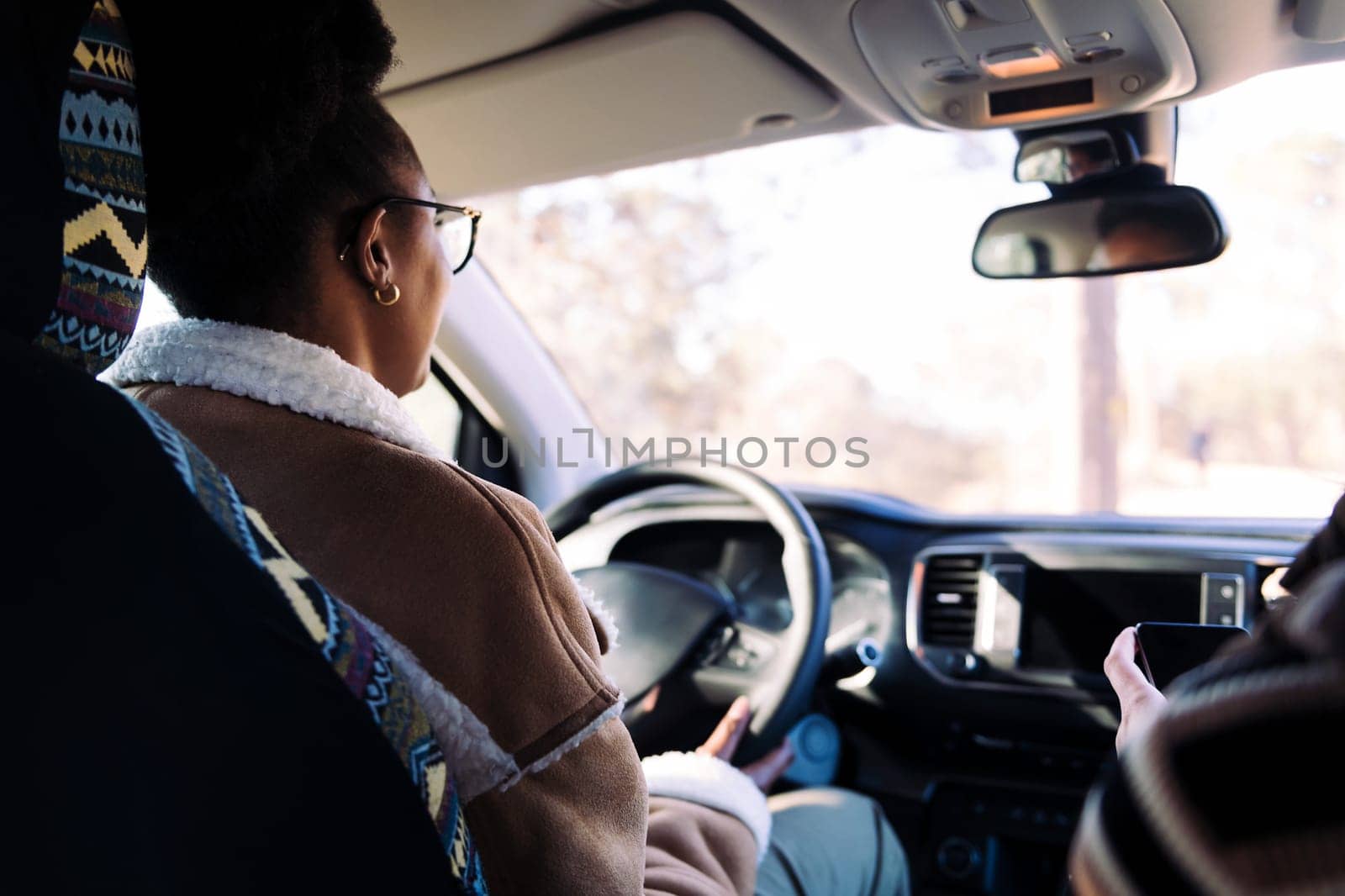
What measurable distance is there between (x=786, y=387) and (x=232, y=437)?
685 inches

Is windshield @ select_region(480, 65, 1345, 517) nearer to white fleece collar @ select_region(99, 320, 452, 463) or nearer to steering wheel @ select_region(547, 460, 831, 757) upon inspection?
steering wheel @ select_region(547, 460, 831, 757)

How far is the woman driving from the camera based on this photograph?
1199 mm

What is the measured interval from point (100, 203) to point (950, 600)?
2.20 metres

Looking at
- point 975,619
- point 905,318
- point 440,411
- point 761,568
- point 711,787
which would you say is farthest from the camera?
point 905,318

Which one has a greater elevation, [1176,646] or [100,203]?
[100,203]

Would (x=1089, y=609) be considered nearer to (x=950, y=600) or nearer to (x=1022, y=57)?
(x=950, y=600)

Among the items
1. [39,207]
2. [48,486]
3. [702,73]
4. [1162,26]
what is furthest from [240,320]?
[1162,26]

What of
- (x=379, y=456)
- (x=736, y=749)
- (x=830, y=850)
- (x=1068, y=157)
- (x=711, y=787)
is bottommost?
(x=830, y=850)

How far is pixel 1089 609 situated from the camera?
2.67 metres

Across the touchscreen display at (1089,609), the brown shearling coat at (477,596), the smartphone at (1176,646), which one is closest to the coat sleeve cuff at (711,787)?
the brown shearling coat at (477,596)

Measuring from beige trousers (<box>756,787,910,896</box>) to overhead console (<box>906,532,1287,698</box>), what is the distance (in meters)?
0.46

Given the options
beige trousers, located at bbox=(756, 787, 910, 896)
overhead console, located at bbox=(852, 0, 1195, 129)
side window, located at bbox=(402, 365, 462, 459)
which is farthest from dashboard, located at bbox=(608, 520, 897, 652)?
overhead console, located at bbox=(852, 0, 1195, 129)

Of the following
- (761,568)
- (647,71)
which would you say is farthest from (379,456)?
(761,568)

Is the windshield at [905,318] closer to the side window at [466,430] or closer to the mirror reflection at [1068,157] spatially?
the side window at [466,430]
